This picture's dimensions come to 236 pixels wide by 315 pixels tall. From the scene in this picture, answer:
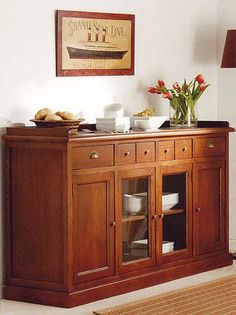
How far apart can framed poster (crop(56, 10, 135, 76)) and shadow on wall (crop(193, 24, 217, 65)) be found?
734mm

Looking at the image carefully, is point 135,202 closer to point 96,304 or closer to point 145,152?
point 145,152

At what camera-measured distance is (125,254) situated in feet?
17.3

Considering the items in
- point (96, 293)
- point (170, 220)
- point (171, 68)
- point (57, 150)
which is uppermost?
point (171, 68)

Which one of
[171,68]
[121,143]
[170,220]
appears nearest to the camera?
[121,143]

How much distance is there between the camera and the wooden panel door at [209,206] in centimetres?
574

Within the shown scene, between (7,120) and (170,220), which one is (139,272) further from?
(7,120)

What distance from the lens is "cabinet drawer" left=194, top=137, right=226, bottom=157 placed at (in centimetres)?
573

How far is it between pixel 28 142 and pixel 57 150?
0.68 ft

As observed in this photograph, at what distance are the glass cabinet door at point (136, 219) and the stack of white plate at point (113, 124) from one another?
0.28 meters

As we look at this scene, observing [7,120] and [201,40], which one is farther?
[201,40]

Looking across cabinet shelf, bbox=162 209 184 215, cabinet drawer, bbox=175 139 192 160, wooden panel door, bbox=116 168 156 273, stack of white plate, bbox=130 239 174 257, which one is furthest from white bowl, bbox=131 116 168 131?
stack of white plate, bbox=130 239 174 257

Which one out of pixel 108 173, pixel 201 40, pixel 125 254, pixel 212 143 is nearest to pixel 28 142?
pixel 108 173

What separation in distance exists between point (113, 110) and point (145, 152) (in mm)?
399

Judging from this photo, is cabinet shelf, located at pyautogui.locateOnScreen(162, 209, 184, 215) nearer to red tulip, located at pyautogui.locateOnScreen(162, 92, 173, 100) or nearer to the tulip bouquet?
the tulip bouquet
